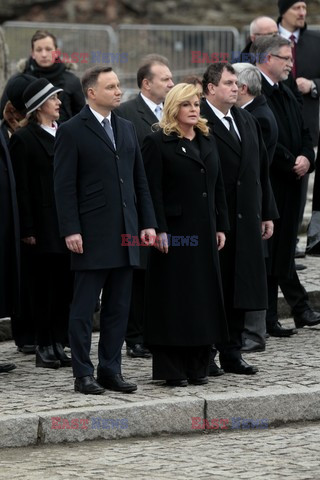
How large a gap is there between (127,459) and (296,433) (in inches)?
45.5

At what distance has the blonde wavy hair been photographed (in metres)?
8.52

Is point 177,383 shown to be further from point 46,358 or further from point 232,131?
point 232,131

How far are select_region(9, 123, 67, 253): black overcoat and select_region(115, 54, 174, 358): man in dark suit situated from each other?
0.83 meters

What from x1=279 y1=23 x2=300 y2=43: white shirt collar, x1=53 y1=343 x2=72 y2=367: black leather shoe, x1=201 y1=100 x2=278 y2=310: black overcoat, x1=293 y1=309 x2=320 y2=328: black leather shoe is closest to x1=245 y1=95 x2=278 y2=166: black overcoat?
x1=201 y1=100 x2=278 y2=310: black overcoat

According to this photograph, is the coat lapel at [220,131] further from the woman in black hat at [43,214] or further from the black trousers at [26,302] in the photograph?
the black trousers at [26,302]

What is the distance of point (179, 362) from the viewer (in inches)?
340

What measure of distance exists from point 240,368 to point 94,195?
1.56m

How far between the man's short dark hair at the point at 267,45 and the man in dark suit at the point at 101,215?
2110 millimetres

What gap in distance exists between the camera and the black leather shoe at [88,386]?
8289 mm

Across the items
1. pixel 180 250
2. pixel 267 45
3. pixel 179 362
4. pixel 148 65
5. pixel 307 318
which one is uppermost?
pixel 267 45

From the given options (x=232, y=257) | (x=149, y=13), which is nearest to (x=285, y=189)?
(x=232, y=257)

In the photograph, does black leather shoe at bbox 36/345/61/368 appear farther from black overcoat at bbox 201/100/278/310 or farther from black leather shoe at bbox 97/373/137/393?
black overcoat at bbox 201/100/278/310

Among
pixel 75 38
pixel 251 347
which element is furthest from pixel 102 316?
pixel 75 38

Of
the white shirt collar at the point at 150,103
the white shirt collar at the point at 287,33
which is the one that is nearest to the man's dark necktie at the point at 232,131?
the white shirt collar at the point at 150,103
